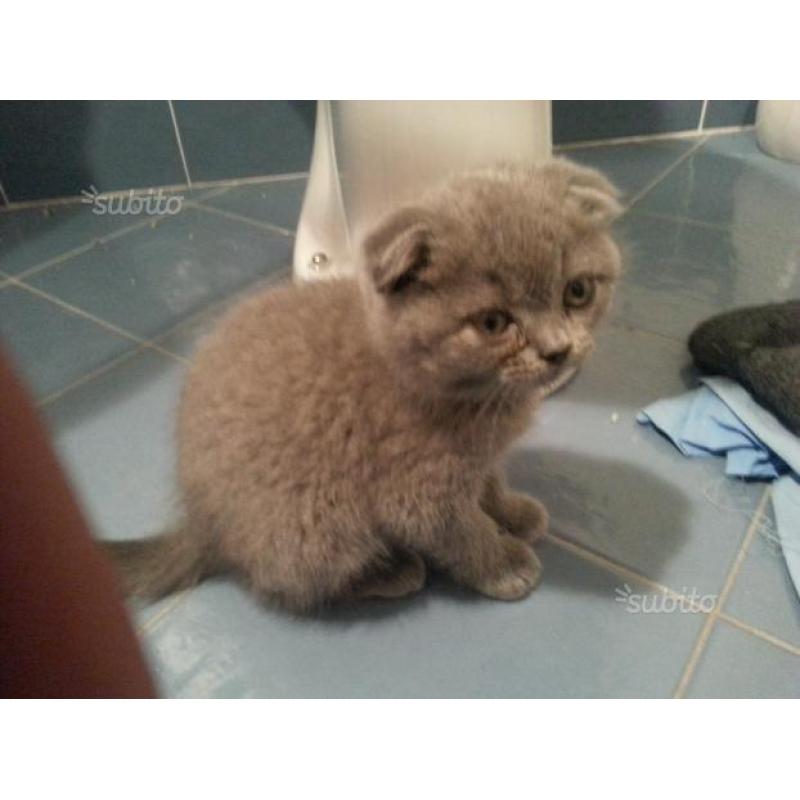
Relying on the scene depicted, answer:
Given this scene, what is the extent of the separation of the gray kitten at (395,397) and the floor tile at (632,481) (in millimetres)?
142

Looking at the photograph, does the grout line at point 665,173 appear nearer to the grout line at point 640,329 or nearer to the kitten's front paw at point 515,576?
the grout line at point 640,329

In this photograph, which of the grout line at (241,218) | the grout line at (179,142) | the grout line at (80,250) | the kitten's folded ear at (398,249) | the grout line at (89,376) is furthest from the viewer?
the grout line at (179,142)

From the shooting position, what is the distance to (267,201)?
1.87 metres

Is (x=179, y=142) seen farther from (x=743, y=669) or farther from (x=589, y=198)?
(x=743, y=669)

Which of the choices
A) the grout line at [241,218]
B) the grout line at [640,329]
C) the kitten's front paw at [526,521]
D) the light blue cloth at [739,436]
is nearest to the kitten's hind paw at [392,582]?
the kitten's front paw at [526,521]

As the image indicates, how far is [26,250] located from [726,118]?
2.08m

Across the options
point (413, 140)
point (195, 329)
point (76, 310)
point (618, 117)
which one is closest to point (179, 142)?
point (76, 310)

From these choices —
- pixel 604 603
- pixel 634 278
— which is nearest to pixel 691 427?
pixel 604 603

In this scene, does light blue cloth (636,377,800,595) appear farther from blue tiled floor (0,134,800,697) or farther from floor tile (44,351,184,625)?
floor tile (44,351,184,625)

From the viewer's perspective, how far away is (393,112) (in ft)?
3.61

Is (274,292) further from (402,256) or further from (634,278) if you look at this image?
(634,278)

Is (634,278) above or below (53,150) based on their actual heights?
below

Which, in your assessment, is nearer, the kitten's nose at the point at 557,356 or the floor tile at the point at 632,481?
the kitten's nose at the point at 557,356

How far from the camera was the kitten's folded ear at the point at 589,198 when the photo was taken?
2.14 ft
